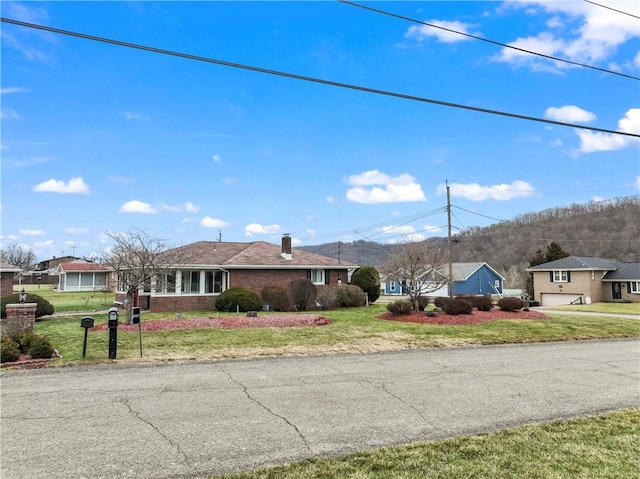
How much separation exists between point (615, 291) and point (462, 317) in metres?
34.6

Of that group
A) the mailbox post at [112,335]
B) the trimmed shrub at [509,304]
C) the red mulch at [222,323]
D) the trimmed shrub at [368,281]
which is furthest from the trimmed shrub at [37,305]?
the trimmed shrub at [509,304]

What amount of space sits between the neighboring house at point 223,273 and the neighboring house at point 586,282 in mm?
26645

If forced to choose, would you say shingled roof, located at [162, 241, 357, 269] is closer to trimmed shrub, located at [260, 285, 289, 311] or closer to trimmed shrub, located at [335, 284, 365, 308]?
trimmed shrub, located at [260, 285, 289, 311]

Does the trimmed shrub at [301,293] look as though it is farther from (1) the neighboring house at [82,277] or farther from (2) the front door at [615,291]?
(2) the front door at [615,291]

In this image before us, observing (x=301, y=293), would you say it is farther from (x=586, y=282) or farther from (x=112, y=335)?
(x=586, y=282)

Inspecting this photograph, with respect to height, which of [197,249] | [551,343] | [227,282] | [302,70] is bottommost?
[551,343]

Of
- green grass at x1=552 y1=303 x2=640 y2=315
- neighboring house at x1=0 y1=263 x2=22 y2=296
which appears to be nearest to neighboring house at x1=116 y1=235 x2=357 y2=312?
neighboring house at x1=0 y1=263 x2=22 y2=296

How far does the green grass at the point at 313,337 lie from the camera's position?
11406mm

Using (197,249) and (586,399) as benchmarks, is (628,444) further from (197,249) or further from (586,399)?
(197,249)

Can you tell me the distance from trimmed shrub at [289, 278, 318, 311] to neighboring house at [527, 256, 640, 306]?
3041 centimetres

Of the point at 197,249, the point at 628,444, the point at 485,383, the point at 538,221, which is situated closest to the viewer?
the point at 628,444

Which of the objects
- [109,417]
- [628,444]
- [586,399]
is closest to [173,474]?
[109,417]

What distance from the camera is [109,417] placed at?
20.5 feet

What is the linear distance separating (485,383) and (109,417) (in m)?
6.69
